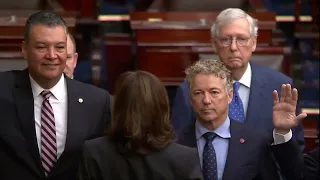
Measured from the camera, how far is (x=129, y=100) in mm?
1135

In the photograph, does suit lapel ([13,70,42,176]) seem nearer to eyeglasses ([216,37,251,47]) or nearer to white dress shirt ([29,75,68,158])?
white dress shirt ([29,75,68,158])

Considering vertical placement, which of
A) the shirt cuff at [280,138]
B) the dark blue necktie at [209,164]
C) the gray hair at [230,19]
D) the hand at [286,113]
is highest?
the gray hair at [230,19]

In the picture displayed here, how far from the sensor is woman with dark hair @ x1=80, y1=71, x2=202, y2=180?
1.13 metres

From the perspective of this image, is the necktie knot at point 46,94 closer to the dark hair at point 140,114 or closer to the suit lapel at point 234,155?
the dark hair at point 140,114

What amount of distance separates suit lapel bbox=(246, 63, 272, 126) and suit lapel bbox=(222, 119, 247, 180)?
0.17 m

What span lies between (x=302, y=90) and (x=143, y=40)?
0.51m

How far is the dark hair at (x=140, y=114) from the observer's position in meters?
1.13

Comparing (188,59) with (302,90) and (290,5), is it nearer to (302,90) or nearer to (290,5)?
(302,90)

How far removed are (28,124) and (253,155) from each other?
0.41m

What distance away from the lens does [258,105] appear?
155 cm

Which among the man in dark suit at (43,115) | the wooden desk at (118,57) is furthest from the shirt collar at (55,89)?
the wooden desk at (118,57)

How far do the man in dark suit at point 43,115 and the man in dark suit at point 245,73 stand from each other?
278 mm

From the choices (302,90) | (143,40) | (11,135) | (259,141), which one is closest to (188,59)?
(143,40)

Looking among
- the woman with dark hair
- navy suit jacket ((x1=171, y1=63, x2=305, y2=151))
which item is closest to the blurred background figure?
navy suit jacket ((x1=171, y1=63, x2=305, y2=151))
